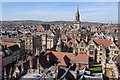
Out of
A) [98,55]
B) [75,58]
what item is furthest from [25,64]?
[98,55]

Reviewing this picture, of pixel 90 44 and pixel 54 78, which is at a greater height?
pixel 90 44

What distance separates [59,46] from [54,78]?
16444 mm

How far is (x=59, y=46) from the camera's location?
122ft

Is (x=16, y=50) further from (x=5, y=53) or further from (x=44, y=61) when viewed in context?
(x=44, y=61)

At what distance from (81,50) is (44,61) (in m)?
15.4

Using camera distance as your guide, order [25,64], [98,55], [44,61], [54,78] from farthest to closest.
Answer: [98,55] < [44,61] < [25,64] < [54,78]

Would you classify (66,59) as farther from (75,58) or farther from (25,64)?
(25,64)

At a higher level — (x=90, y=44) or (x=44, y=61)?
(x=90, y=44)

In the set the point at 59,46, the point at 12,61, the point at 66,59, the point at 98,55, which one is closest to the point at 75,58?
the point at 66,59

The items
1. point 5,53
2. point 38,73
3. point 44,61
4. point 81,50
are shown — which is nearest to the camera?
point 38,73

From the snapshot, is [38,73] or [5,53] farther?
[5,53]

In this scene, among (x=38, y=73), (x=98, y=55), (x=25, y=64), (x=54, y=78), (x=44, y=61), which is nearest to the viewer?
(x=54, y=78)

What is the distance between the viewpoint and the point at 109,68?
26453mm

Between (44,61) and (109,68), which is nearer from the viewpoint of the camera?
(109,68)
